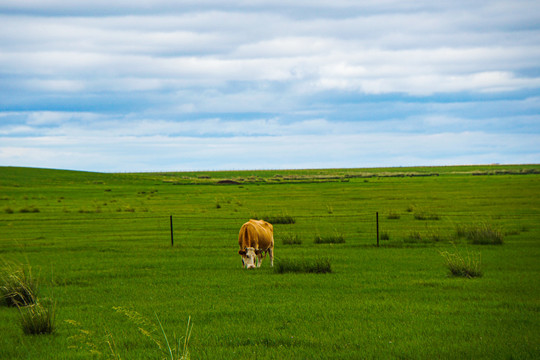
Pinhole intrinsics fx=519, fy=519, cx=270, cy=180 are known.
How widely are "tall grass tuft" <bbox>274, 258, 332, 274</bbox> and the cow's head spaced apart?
0.87m

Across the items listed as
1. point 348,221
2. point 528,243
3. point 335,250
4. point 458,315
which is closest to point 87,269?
point 335,250

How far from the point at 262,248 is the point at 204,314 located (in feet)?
23.5

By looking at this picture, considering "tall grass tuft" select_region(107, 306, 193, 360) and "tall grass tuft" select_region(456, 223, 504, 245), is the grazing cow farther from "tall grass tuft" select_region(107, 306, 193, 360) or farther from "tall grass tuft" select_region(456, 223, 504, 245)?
"tall grass tuft" select_region(456, 223, 504, 245)

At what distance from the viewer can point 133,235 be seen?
32.4 meters

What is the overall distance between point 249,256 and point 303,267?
197 cm

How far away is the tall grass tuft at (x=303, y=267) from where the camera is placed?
1811cm

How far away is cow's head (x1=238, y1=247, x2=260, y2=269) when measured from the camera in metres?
18.4

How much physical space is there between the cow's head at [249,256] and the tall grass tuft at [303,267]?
2.87ft

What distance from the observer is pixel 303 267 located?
60.1 ft

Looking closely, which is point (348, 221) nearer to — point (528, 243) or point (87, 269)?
point (528, 243)

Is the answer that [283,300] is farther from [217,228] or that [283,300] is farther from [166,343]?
[217,228]

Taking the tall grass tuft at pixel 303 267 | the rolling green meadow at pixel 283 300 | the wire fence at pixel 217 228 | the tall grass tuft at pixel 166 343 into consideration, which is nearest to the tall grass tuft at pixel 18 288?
the rolling green meadow at pixel 283 300

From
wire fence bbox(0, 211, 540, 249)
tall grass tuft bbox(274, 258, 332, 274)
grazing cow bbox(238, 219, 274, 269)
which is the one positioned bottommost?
wire fence bbox(0, 211, 540, 249)

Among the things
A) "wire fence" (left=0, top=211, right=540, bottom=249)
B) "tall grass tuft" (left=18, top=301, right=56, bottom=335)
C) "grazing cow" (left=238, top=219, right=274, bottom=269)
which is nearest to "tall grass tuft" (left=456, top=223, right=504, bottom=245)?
"wire fence" (left=0, top=211, right=540, bottom=249)
